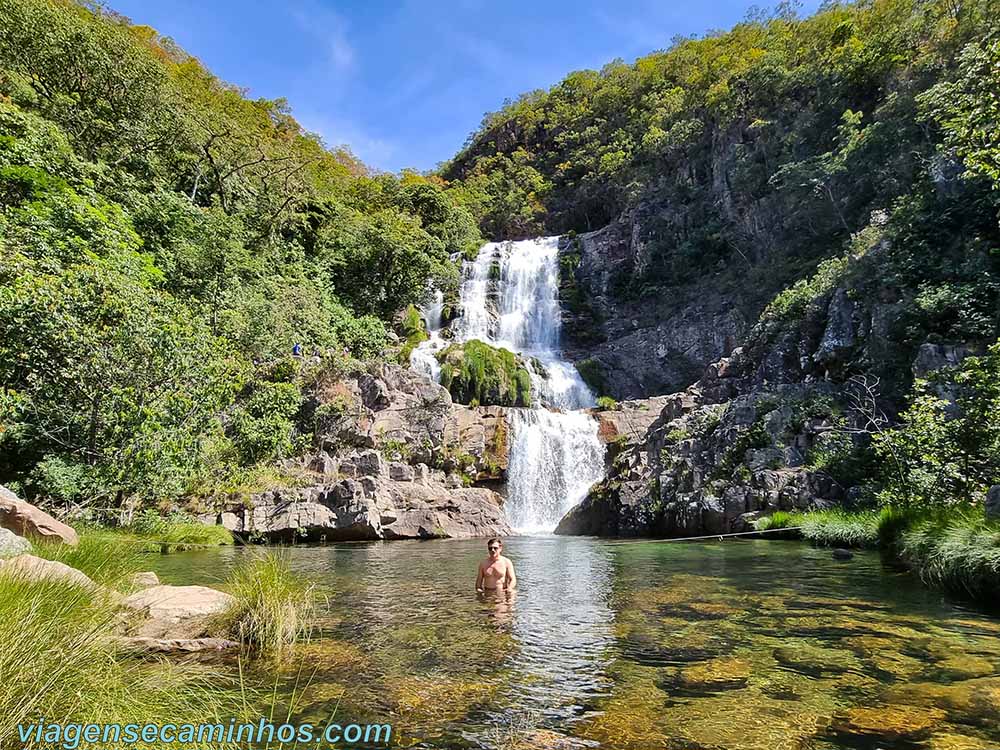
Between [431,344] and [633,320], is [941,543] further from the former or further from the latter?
[633,320]

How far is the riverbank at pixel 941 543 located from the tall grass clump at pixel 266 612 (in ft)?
24.9

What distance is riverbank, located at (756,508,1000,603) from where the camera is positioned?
259 inches

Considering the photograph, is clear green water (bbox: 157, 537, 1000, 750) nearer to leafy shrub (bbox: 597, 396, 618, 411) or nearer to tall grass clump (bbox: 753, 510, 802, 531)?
tall grass clump (bbox: 753, 510, 802, 531)

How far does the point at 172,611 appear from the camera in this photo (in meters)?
5.51

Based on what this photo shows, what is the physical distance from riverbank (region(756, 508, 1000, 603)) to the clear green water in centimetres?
39

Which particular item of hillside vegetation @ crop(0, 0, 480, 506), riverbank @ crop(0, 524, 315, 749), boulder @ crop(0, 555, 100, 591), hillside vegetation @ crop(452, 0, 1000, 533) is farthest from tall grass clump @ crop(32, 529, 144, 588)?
hillside vegetation @ crop(452, 0, 1000, 533)

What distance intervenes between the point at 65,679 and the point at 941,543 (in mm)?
9110

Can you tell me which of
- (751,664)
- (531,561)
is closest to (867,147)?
(531,561)

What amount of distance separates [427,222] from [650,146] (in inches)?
757

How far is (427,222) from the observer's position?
48.1 meters

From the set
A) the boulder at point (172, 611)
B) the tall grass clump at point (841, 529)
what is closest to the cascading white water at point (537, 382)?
the tall grass clump at point (841, 529)

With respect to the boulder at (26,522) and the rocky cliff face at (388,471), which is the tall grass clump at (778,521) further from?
the boulder at (26,522)

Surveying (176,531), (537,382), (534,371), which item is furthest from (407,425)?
(176,531)

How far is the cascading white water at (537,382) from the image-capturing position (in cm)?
2534
